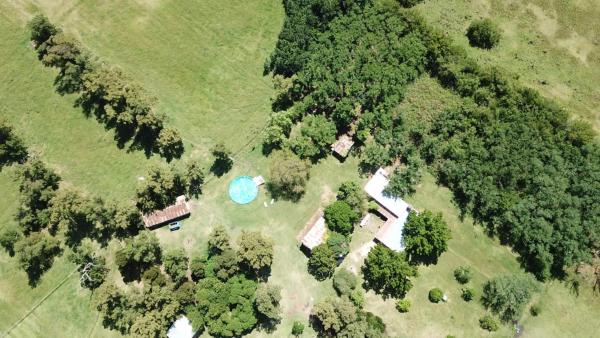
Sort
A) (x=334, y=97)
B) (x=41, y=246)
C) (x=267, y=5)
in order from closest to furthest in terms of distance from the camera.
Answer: (x=41, y=246) < (x=334, y=97) < (x=267, y=5)

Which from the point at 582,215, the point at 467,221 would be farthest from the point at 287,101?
the point at 582,215

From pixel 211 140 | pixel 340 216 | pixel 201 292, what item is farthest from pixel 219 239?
pixel 340 216

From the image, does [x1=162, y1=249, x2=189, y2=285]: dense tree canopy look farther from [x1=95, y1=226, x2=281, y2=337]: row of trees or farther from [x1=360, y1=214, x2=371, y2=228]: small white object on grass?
[x1=360, y1=214, x2=371, y2=228]: small white object on grass

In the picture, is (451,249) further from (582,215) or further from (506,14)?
(506,14)

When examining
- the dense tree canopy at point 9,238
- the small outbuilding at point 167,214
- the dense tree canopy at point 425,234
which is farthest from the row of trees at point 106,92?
the dense tree canopy at point 425,234

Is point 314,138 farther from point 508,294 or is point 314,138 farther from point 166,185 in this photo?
point 508,294

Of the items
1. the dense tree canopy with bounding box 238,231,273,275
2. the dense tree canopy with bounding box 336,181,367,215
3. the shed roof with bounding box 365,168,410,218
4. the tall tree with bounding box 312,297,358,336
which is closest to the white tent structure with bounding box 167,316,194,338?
the dense tree canopy with bounding box 238,231,273,275
